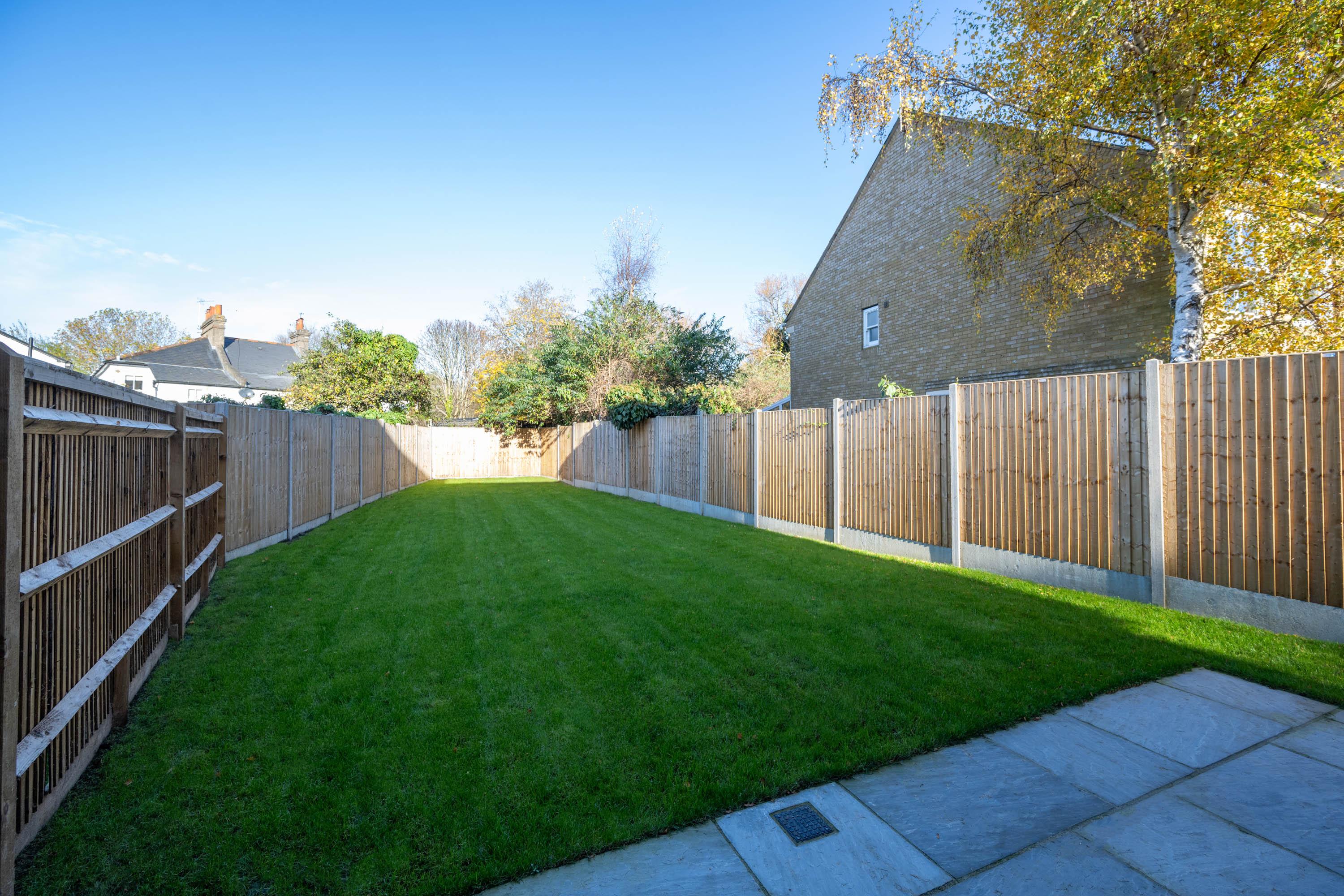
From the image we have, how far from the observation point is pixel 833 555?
23.9 ft

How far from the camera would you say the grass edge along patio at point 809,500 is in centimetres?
223

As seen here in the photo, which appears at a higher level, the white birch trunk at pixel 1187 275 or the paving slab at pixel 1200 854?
the white birch trunk at pixel 1187 275

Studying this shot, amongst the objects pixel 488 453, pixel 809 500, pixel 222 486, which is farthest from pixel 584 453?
pixel 222 486

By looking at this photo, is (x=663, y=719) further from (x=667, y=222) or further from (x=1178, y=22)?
(x=667, y=222)

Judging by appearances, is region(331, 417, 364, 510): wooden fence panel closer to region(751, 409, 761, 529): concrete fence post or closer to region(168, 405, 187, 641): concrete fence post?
region(168, 405, 187, 641): concrete fence post

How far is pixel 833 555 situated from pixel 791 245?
17604mm

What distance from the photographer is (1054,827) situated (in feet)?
7.34

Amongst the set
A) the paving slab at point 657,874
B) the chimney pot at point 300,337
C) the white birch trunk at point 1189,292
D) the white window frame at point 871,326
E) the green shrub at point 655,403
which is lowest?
the paving slab at point 657,874

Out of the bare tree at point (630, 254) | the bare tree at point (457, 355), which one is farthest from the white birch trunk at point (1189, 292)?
the bare tree at point (457, 355)

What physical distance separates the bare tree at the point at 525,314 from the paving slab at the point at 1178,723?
2964cm

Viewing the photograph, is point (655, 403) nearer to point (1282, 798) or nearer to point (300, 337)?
point (1282, 798)

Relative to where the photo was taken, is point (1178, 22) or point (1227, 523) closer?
point (1227, 523)

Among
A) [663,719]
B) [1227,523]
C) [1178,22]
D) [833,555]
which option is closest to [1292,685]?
[1227,523]

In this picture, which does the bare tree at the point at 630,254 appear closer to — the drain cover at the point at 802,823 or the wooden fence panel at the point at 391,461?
the wooden fence panel at the point at 391,461
